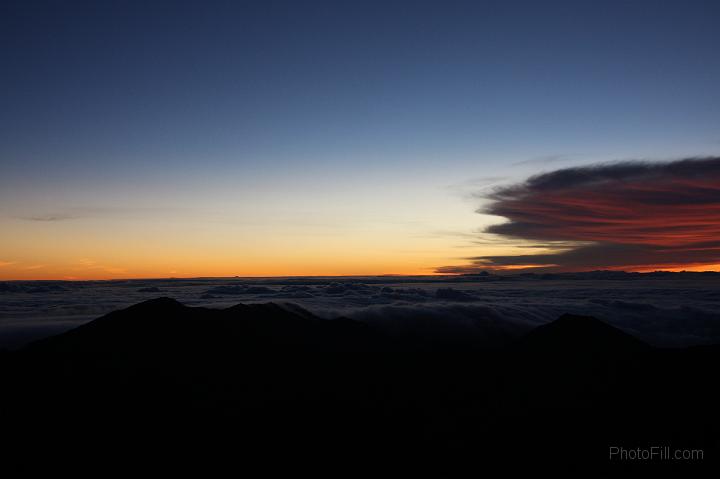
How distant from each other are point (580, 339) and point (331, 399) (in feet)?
109

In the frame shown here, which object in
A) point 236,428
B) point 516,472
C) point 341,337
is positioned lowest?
point 516,472

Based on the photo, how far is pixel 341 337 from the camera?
6438cm

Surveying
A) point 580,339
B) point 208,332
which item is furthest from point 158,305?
point 580,339

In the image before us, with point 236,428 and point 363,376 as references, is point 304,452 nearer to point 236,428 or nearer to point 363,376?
point 236,428

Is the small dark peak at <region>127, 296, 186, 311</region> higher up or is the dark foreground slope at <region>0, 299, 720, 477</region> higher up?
the small dark peak at <region>127, 296, 186, 311</region>

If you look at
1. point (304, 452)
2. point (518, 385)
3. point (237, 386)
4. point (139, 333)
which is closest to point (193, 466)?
point (304, 452)

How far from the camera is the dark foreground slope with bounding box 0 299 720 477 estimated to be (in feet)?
121

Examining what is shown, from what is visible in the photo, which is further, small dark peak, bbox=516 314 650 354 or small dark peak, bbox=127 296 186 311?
small dark peak, bbox=516 314 650 354

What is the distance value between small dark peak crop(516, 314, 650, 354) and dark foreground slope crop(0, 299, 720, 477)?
197 mm

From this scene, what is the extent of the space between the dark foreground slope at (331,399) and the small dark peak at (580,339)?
20 centimetres

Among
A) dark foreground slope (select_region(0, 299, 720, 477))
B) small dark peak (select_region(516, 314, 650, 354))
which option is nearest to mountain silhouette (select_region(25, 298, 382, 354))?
dark foreground slope (select_region(0, 299, 720, 477))

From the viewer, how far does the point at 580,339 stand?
58.2 m

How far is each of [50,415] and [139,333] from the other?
1291 centimetres

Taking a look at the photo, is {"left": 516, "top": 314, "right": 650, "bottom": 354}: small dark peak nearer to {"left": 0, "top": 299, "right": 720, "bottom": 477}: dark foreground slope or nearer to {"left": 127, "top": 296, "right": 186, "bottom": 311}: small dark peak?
{"left": 0, "top": 299, "right": 720, "bottom": 477}: dark foreground slope
